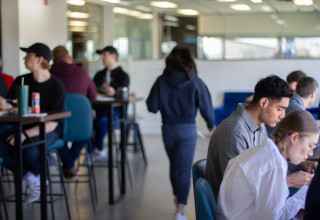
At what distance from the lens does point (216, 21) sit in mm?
8781

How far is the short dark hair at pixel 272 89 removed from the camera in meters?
2.14

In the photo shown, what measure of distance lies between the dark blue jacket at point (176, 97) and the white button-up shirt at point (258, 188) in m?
1.95

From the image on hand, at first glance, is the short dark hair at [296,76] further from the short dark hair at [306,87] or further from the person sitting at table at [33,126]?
the person sitting at table at [33,126]

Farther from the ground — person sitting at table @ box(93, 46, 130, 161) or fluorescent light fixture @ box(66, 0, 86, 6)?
fluorescent light fixture @ box(66, 0, 86, 6)

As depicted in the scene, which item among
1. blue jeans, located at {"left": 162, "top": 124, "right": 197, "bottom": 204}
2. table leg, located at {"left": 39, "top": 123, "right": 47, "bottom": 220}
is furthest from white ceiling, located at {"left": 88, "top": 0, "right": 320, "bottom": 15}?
table leg, located at {"left": 39, "top": 123, "right": 47, "bottom": 220}

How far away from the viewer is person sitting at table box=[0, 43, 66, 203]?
3.56 meters

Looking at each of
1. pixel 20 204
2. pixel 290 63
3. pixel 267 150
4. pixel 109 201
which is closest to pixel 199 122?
pixel 290 63

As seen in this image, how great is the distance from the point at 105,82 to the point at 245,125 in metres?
3.82

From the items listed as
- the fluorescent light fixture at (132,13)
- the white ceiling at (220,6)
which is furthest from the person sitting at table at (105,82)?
the fluorescent light fixture at (132,13)

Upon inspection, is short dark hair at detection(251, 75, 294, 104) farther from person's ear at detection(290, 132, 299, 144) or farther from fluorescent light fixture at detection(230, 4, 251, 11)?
fluorescent light fixture at detection(230, 4, 251, 11)

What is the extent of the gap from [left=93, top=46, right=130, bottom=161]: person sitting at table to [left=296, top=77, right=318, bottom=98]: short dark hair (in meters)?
2.55

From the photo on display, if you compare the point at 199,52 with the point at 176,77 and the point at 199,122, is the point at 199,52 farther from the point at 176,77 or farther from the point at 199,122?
the point at 176,77

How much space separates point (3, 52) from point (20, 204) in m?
3.83

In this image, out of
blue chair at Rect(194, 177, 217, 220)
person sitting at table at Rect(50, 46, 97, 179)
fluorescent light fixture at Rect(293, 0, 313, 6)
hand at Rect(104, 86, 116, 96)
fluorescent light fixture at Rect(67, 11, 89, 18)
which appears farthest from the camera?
fluorescent light fixture at Rect(67, 11, 89, 18)
